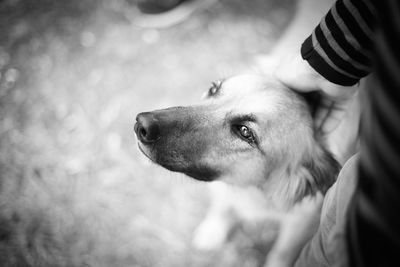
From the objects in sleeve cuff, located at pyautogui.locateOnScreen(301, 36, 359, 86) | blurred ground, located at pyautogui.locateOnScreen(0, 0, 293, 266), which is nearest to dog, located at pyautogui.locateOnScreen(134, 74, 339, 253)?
sleeve cuff, located at pyautogui.locateOnScreen(301, 36, 359, 86)

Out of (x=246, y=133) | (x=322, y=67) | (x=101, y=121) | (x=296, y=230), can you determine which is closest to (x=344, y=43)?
(x=322, y=67)

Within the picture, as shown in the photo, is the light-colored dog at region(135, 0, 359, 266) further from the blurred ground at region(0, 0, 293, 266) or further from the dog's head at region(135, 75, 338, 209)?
the blurred ground at region(0, 0, 293, 266)

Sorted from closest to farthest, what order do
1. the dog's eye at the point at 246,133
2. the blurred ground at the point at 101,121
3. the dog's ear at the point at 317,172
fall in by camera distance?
the dog's eye at the point at 246,133
the dog's ear at the point at 317,172
the blurred ground at the point at 101,121

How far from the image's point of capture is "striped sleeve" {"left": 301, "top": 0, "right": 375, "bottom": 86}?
1.32m

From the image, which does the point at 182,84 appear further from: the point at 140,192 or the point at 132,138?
the point at 140,192

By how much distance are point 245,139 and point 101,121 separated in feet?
5.66

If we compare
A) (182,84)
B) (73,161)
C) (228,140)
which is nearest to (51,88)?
(73,161)

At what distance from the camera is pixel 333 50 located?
4.69 feet

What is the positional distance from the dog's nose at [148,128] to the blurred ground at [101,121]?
1137 millimetres

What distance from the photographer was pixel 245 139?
63.1 inches

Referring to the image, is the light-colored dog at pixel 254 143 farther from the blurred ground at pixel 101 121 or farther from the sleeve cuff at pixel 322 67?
the blurred ground at pixel 101 121

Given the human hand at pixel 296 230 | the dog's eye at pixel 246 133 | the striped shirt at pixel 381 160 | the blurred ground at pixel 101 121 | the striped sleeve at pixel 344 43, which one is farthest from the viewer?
the blurred ground at pixel 101 121

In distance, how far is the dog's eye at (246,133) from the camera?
1.59 metres

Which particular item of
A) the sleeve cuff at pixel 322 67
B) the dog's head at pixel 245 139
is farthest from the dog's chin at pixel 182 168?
the sleeve cuff at pixel 322 67
